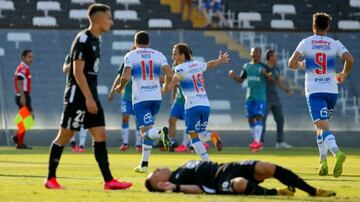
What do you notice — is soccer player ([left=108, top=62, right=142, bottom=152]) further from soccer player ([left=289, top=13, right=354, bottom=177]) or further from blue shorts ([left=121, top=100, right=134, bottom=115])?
soccer player ([left=289, top=13, right=354, bottom=177])

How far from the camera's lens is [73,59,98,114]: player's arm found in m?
13.8

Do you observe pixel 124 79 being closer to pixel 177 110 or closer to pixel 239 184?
pixel 239 184

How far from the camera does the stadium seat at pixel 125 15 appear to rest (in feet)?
126

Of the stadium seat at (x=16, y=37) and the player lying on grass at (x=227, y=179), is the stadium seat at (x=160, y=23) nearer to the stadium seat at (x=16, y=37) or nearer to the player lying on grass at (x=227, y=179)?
the stadium seat at (x=16, y=37)

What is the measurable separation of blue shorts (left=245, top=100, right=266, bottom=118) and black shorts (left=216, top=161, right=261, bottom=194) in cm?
1695

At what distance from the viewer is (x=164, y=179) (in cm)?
1294

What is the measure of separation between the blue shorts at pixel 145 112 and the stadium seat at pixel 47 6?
63.4ft

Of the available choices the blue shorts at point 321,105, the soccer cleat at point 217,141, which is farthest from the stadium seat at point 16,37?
the blue shorts at point 321,105

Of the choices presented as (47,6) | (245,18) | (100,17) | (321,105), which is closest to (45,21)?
(47,6)

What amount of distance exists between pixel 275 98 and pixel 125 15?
965 centimetres

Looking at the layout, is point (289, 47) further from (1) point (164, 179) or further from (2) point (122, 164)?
(1) point (164, 179)

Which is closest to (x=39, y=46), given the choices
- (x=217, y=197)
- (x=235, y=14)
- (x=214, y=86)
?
(x=214, y=86)

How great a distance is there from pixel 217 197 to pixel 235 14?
28.5 meters

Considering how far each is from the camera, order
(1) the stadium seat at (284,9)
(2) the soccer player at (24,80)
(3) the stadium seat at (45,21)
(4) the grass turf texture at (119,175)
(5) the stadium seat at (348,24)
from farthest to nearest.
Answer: (1) the stadium seat at (284,9)
(5) the stadium seat at (348,24)
(3) the stadium seat at (45,21)
(2) the soccer player at (24,80)
(4) the grass turf texture at (119,175)
